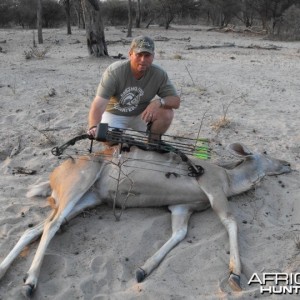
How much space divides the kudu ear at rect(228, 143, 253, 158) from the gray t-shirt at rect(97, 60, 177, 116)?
905 mm

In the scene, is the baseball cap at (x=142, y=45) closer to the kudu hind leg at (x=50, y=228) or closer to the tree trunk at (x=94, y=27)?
the kudu hind leg at (x=50, y=228)

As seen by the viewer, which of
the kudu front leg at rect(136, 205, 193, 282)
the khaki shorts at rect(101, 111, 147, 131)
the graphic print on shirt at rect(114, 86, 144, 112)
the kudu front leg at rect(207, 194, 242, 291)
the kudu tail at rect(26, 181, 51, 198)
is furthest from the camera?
the khaki shorts at rect(101, 111, 147, 131)

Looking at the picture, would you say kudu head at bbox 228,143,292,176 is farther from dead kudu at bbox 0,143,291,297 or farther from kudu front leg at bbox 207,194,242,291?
kudu front leg at bbox 207,194,242,291

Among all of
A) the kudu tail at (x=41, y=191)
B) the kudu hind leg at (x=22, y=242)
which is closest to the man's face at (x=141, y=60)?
the kudu tail at (x=41, y=191)

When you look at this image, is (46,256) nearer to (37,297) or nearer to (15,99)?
(37,297)

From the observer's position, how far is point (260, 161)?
14.8ft

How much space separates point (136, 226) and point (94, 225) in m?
0.37

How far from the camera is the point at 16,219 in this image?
160 inches

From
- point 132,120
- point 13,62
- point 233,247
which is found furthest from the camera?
point 13,62

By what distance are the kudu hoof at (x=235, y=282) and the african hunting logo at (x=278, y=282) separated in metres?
0.10

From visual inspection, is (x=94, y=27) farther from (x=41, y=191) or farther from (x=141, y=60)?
(x=41, y=191)

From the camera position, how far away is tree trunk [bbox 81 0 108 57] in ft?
35.1

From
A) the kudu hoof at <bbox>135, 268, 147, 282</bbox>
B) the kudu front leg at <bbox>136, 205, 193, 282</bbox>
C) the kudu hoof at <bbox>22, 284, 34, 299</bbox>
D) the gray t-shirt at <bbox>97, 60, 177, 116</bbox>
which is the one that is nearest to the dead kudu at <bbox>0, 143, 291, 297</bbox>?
the kudu front leg at <bbox>136, 205, 193, 282</bbox>

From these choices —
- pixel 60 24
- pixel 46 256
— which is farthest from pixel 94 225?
pixel 60 24
